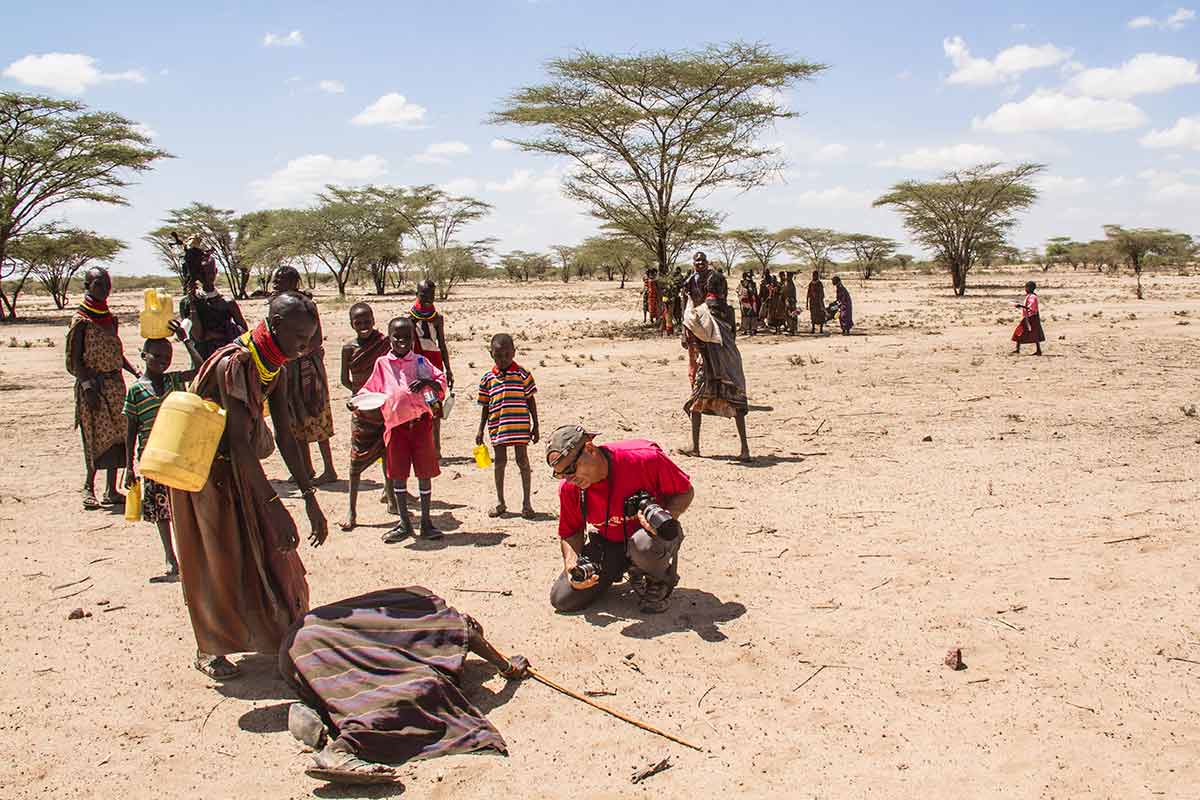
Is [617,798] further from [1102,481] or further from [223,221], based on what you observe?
[223,221]

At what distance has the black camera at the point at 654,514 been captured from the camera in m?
4.32

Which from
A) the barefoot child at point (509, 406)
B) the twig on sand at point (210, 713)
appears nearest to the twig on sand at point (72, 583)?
the twig on sand at point (210, 713)

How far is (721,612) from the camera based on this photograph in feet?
15.4

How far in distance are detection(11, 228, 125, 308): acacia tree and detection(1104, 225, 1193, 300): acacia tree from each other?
5426 centimetres

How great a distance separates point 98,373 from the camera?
664cm

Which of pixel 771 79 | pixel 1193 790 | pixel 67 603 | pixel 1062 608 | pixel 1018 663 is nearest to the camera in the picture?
pixel 1193 790

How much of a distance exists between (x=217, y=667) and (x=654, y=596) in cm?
217

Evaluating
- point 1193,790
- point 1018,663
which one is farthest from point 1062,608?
point 1193,790

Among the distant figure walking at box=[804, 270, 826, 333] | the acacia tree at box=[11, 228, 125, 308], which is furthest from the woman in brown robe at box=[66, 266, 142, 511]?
the acacia tree at box=[11, 228, 125, 308]

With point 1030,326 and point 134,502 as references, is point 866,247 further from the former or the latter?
point 134,502

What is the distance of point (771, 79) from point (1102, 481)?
675 inches

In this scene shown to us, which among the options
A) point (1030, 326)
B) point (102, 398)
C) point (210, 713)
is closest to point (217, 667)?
point (210, 713)

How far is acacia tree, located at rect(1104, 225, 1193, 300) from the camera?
5234 cm

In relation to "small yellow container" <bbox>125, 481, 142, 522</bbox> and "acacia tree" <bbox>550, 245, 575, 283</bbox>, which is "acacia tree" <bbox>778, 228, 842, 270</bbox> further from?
"small yellow container" <bbox>125, 481, 142, 522</bbox>
